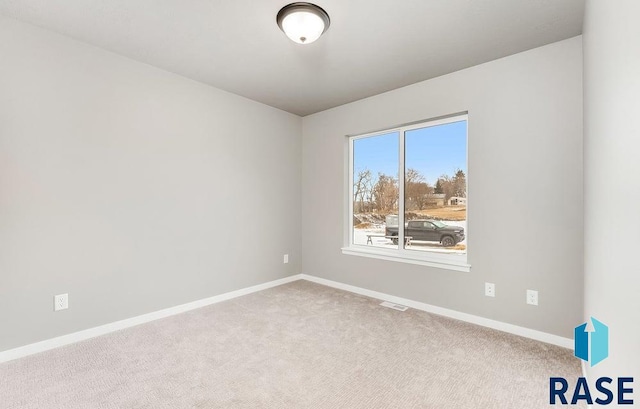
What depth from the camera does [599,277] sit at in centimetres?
141

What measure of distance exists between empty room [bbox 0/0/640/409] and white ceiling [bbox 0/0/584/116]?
2 centimetres

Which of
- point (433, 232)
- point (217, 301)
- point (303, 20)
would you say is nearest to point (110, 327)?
point (217, 301)

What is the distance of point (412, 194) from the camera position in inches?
139

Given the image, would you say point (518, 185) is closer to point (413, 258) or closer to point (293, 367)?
point (413, 258)

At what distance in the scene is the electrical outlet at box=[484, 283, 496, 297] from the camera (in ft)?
9.11

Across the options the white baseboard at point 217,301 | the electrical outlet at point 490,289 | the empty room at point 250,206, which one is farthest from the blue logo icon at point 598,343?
the electrical outlet at point 490,289

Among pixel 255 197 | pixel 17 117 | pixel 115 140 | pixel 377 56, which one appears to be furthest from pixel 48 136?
pixel 377 56

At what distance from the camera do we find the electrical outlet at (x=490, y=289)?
278cm

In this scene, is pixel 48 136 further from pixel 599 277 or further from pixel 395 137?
pixel 599 277

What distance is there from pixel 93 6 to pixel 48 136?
3.49ft

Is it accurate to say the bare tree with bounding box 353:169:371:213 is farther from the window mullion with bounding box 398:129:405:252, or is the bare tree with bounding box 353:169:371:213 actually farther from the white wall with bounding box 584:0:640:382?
the white wall with bounding box 584:0:640:382

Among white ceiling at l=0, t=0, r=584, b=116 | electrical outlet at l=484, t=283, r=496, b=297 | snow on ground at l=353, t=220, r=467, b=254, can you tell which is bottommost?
electrical outlet at l=484, t=283, r=496, b=297

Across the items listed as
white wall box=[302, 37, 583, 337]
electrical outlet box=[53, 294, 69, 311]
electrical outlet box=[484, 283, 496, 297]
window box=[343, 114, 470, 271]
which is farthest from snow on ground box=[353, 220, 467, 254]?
electrical outlet box=[53, 294, 69, 311]

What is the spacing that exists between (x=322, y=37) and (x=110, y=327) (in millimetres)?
3147
